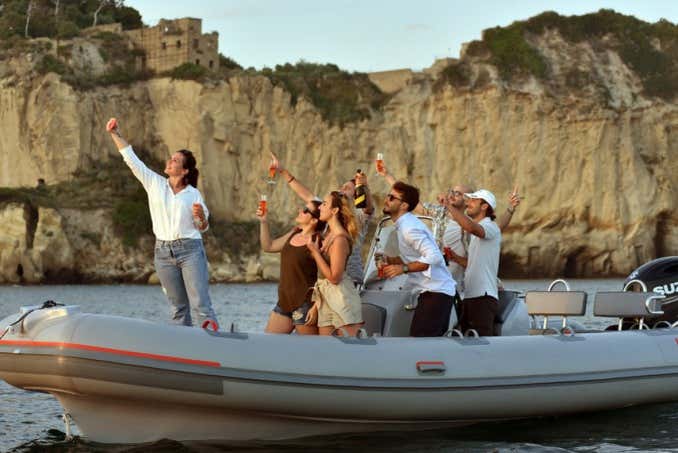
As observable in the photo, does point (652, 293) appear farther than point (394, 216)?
Yes

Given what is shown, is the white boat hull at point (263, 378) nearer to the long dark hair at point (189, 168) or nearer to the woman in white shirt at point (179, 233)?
the woman in white shirt at point (179, 233)

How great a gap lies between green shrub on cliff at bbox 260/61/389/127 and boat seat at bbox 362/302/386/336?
40645mm

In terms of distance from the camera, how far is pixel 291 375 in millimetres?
7281

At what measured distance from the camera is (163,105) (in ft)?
165

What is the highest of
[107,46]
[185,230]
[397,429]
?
[107,46]

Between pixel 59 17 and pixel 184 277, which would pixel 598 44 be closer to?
pixel 59 17

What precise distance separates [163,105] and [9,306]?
2322cm

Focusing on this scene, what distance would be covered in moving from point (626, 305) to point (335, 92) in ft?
139

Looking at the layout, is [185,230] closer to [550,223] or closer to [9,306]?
[9,306]

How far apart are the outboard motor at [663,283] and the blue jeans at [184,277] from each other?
429 cm

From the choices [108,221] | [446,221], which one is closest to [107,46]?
[108,221]

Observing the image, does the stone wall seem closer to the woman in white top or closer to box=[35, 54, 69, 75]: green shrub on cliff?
box=[35, 54, 69, 75]: green shrub on cliff

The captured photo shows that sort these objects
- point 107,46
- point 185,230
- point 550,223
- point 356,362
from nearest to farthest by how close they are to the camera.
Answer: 1. point 356,362
2. point 185,230
3. point 550,223
4. point 107,46

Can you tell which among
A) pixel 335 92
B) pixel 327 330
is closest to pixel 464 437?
pixel 327 330
